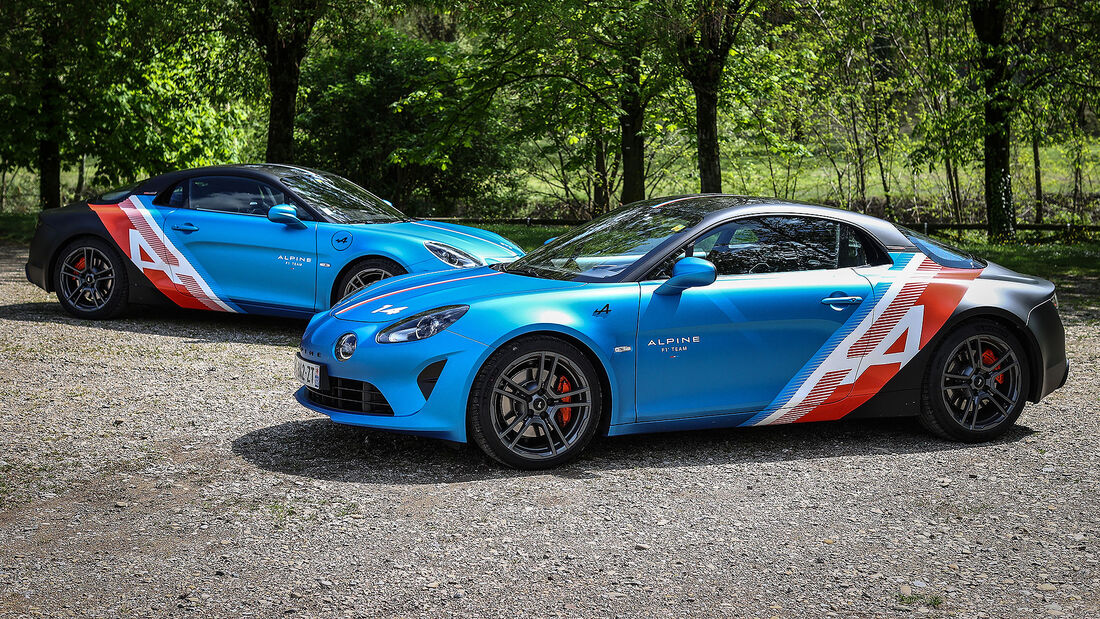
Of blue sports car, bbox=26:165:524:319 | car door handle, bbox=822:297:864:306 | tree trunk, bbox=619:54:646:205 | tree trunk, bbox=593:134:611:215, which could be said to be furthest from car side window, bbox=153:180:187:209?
tree trunk, bbox=593:134:611:215

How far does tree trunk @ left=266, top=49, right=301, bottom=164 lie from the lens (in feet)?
58.2

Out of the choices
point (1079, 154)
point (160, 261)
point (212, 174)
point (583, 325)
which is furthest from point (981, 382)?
point (1079, 154)

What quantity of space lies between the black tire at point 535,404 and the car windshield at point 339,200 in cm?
464

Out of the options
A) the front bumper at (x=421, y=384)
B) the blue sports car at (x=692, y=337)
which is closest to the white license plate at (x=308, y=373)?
the blue sports car at (x=692, y=337)

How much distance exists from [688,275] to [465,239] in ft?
14.0

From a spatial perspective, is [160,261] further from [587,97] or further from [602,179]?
[602,179]

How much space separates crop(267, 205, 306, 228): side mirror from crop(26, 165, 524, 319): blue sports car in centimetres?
1

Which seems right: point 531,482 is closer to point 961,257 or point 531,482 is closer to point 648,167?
point 961,257

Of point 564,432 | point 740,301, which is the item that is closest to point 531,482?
point 564,432

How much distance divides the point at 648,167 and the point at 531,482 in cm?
2497

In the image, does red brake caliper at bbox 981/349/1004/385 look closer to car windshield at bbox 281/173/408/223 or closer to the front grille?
the front grille

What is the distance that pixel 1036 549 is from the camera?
4.50 metres

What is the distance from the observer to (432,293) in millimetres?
5770

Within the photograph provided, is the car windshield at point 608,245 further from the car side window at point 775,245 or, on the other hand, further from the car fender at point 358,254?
the car fender at point 358,254
